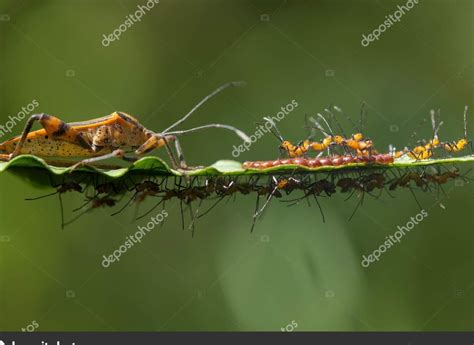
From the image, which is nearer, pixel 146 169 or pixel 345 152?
pixel 146 169

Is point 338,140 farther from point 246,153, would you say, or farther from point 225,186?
point 246,153

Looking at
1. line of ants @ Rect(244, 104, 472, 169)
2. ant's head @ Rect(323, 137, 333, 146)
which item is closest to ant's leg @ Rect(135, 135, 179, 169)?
line of ants @ Rect(244, 104, 472, 169)

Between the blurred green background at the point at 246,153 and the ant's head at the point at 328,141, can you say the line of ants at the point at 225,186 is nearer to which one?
the ant's head at the point at 328,141

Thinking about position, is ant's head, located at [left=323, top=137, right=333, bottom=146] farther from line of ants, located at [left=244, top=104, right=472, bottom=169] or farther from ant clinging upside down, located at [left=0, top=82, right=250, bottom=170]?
ant clinging upside down, located at [left=0, top=82, right=250, bottom=170]

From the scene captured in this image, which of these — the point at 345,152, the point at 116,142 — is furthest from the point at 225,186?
the point at 116,142

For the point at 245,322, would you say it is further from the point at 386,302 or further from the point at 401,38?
the point at 401,38

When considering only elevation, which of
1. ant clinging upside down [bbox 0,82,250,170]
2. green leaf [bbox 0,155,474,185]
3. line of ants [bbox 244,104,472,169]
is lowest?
line of ants [bbox 244,104,472,169]
